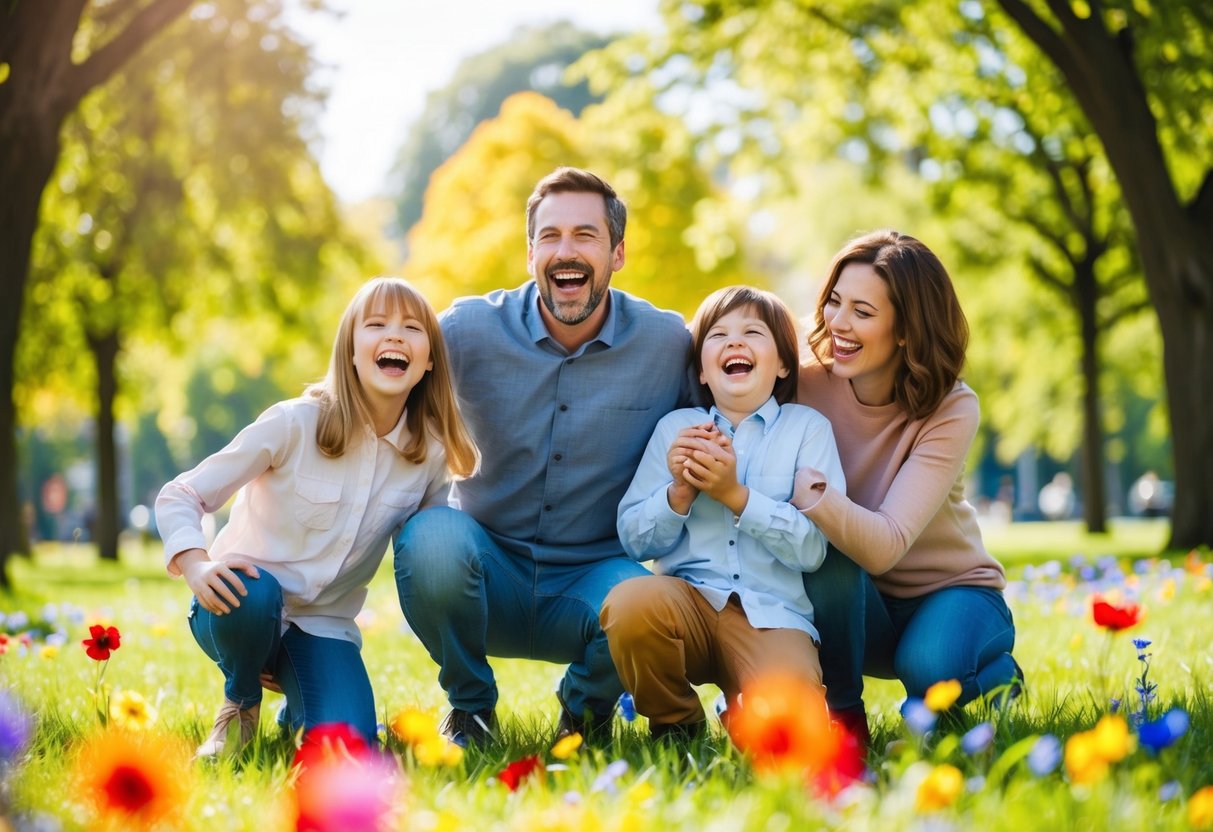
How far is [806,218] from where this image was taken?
2122 cm

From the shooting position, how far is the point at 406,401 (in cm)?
393

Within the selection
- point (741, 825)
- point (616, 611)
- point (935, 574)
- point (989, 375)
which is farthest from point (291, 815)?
point (989, 375)

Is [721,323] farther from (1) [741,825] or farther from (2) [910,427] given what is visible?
(1) [741,825]

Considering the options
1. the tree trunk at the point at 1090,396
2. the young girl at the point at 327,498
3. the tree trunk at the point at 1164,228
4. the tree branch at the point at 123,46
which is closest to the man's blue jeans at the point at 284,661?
the young girl at the point at 327,498

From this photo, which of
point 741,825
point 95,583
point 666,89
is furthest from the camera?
point 666,89

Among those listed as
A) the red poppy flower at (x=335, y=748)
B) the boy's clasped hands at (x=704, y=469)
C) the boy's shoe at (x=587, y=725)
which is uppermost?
the boy's clasped hands at (x=704, y=469)

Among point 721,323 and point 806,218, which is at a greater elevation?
point 806,218

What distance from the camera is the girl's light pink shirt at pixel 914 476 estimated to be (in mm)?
3627

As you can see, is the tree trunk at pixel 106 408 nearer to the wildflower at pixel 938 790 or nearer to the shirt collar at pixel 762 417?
the shirt collar at pixel 762 417

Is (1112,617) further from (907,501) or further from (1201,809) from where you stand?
(907,501)

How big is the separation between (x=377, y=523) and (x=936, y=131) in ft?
42.8

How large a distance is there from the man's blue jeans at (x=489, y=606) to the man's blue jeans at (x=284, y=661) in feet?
0.84

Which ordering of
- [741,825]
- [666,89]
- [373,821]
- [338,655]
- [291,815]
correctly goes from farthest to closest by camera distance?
[666,89], [338,655], [291,815], [741,825], [373,821]

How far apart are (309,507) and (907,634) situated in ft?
6.21
